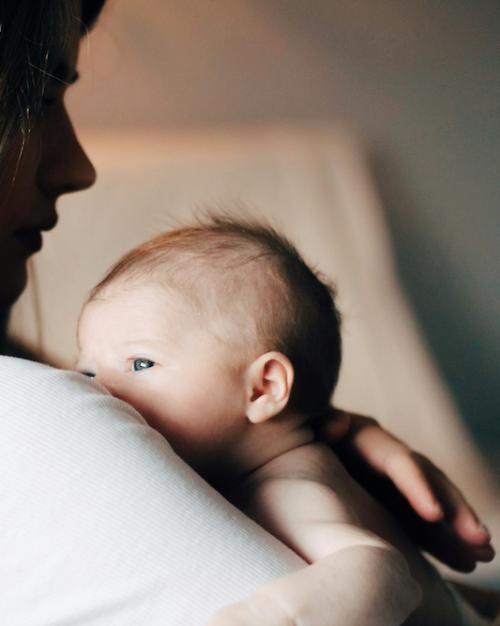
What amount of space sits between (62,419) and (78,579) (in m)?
0.11

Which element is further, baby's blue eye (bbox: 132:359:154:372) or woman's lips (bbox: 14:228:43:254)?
woman's lips (bbox: 14:228:43:254)

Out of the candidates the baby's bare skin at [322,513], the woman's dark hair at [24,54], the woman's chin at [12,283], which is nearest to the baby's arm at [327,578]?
the baby's bare skin at [322,513]

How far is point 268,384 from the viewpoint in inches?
31.0

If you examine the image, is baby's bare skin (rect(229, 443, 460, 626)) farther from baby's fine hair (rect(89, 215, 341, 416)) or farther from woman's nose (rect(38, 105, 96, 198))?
woman's nose (rect(38, 105, 96, 198))

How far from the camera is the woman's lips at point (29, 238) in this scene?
108 cm

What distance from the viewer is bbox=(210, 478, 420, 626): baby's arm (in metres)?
0.48

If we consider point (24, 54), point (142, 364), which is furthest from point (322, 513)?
point (24, 54)

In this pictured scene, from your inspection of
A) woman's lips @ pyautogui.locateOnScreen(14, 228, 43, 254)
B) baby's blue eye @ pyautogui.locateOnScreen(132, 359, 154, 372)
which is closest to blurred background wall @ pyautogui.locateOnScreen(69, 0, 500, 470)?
woman's lips @ pyautogui.locateOnScreen(14, 228, 43, 254)

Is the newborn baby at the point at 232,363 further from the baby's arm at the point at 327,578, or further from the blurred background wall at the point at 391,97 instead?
the blurred background wall at the point at 391,97

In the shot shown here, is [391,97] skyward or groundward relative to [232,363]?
skyward

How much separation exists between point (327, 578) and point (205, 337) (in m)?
0.32

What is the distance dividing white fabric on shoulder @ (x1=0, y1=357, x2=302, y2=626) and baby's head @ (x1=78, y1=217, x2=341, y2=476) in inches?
8.9

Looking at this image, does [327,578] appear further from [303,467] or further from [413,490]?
[413,490]

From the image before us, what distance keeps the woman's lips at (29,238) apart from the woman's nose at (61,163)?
6 cm
